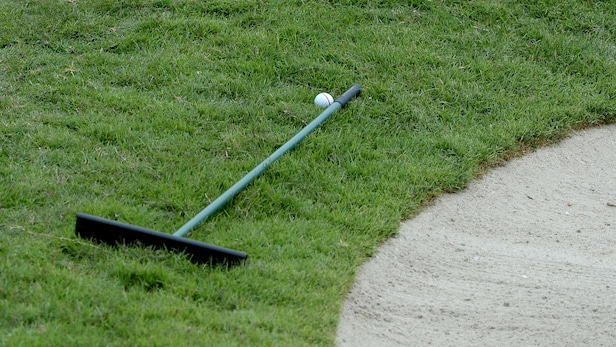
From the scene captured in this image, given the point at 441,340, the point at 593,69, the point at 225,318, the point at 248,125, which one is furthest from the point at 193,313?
the point at 593,69

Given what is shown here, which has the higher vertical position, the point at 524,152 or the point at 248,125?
the point at 248,125

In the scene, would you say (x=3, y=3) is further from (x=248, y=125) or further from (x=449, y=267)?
(x=449, y=267)

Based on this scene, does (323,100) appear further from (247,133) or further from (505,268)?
(505,268)

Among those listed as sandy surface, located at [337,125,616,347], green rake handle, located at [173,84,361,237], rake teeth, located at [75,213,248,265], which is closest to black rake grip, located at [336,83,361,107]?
green rake handle, located at [173,84,361,237]

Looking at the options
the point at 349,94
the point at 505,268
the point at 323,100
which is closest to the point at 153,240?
the point at 505,268

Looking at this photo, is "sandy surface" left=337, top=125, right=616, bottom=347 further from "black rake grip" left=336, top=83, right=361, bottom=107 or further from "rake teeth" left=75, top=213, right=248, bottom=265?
"black rake grip" left=336, top=83, right=361, bottom=107

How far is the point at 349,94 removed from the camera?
5980 mm

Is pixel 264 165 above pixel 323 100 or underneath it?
underneath

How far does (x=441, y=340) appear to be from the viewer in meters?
4.15

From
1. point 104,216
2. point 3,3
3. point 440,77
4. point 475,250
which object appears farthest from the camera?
point 3,3

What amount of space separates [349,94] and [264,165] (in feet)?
3.76

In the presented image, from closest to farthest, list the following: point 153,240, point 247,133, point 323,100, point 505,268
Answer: point 153,240 → point 505,268 → point 247,133 → point 323,100

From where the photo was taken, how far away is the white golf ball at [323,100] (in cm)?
591

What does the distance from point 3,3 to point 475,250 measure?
14.5ft
